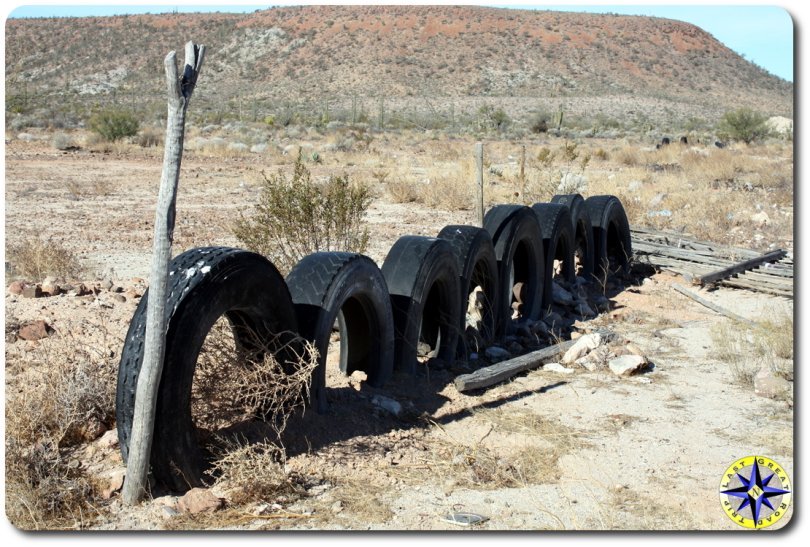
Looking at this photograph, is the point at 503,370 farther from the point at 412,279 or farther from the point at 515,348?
the point at 515,348

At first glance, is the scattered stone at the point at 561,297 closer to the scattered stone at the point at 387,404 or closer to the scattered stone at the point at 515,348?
the scattered stone at the point at 515,348

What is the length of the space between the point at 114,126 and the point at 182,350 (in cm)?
3127

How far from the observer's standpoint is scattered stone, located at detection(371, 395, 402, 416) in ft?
20.7

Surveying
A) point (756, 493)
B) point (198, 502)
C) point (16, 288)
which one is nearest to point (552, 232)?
point (756, 493)

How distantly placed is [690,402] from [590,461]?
1.78m

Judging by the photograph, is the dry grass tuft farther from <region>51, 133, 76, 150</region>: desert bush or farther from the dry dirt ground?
<region>51, 133, 76, 150</region>: desert bush

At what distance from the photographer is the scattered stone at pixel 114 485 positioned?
181 inches

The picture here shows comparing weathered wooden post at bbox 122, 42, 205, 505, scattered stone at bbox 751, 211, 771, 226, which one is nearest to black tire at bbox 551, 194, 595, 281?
scattered stone at bbox 751, 211, 771, 226

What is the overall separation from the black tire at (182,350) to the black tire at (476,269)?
3.24 meters

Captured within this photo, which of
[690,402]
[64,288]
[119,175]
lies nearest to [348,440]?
[690,402]

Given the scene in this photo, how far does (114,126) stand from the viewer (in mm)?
33500

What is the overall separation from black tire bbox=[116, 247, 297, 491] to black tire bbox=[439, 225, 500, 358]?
10.6 feet

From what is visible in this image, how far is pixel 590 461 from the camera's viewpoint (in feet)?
18.9

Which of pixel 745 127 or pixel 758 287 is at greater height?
pixel 745 127
